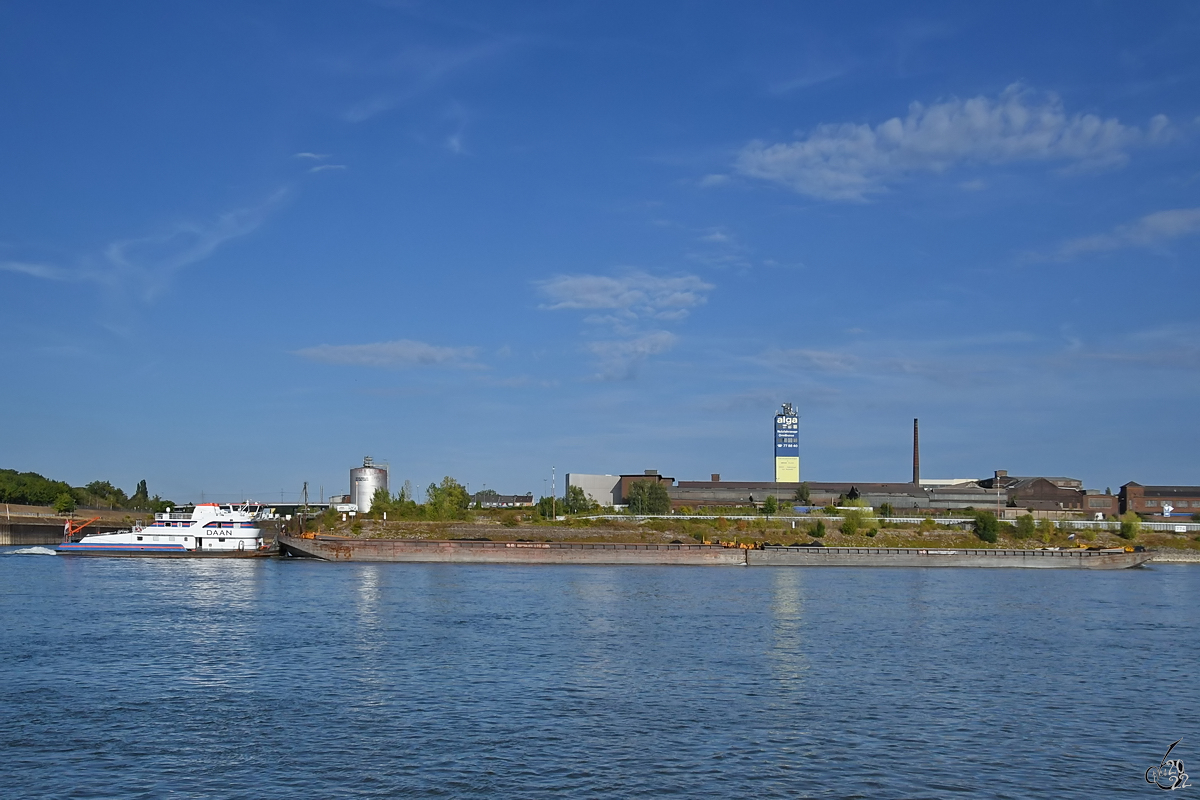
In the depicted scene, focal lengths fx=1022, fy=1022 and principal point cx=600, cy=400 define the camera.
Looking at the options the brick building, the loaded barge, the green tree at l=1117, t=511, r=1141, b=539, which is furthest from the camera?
the brick building

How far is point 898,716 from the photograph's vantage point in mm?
32406

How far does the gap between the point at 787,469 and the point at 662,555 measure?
301 feet

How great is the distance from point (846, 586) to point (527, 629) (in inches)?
1584

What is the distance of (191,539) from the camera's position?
11169 cm

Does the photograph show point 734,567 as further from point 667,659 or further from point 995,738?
point 995,738

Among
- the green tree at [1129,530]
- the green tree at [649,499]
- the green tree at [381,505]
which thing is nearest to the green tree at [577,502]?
the green tree at [649,499]

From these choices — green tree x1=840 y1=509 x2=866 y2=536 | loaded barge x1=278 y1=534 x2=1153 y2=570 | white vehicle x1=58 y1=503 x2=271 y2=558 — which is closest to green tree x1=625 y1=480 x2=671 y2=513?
green tree x1=840 y1=509 x2=866 y2=536

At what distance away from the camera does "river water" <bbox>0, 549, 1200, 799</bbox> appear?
→ 2522 cm

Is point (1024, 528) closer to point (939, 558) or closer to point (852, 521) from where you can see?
point (852, 521)

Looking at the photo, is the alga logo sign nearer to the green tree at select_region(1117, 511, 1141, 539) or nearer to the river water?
the river water

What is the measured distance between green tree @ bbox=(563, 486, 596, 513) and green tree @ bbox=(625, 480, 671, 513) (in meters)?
7.62

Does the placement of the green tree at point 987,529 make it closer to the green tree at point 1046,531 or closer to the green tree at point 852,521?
the green tree at point 1046,531

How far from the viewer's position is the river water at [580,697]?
82.7ft

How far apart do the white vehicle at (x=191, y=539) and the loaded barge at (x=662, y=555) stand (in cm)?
432
